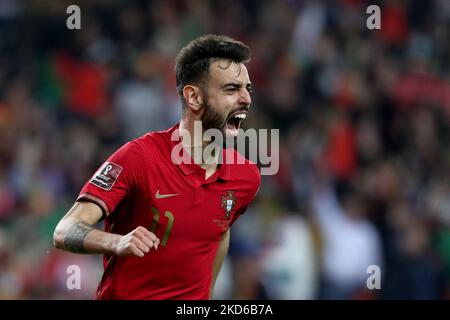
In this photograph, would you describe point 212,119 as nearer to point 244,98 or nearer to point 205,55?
point 244,98

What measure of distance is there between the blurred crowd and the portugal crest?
274cm

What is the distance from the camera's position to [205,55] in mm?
5281

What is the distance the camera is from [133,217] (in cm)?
502

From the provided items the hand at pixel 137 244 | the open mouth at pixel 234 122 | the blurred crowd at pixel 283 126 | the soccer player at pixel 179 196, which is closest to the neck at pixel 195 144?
the soccer player at pixel 179 196

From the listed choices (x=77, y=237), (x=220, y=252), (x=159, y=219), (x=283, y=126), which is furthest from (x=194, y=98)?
(x=283, y=126)

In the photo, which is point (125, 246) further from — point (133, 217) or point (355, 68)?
point (355, 68)

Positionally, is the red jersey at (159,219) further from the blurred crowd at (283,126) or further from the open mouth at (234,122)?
the blurred crowd at (283,126)

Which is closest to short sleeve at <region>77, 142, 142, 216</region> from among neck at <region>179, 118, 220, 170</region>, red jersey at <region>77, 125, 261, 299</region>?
red jersey at <region>77, 125, 261, 299</region>

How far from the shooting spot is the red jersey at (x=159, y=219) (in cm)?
499

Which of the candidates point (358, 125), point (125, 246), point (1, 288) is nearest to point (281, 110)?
point (358, 125)

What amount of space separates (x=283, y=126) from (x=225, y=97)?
4834 mm

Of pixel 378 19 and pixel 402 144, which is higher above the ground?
pixel 378 19

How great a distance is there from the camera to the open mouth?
5.23 metres

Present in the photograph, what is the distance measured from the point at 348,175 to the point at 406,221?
3.07ft
